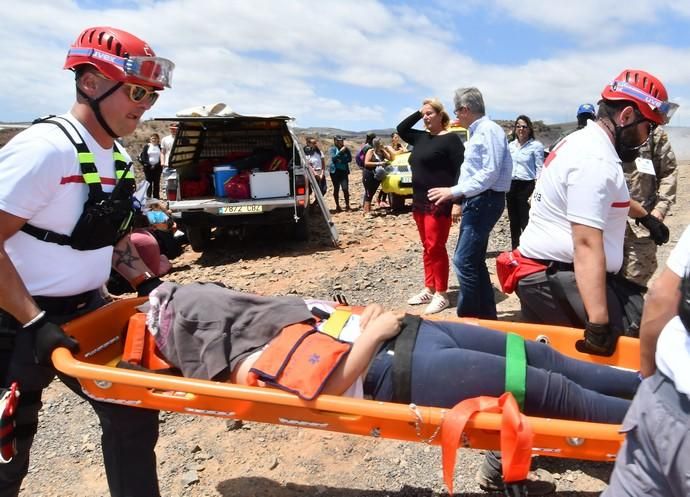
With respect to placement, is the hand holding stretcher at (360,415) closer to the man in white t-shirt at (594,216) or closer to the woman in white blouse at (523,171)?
the man in white t-shirt at (594,216)

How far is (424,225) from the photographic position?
4898 millimetres

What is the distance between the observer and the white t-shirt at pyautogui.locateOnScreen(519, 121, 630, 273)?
2395mm

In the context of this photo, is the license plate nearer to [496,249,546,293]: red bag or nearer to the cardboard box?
the cardboard box

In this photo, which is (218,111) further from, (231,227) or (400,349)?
(400,349)

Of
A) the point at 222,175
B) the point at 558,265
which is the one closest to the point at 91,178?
the point at 558,265

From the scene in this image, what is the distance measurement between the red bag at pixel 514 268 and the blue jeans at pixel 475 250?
0.96m

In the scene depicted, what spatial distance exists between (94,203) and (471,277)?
2777mm

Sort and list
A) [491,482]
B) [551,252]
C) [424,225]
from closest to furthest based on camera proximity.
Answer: [491,482], [551,252], [424,225]

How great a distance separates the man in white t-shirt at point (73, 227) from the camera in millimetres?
1963

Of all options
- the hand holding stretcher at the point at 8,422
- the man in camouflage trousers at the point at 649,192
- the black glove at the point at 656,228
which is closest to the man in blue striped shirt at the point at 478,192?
the man in camouflage trousers at the point at 649,192

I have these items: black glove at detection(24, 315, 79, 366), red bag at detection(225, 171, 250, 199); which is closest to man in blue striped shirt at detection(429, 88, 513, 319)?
black glove at detection(24, 315, 79, 366)

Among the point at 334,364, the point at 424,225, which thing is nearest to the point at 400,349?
the point at 334,364

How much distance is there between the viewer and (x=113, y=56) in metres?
2.14

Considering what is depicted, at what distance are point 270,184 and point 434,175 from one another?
353 centimetres
